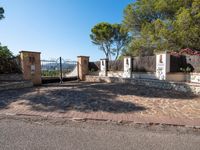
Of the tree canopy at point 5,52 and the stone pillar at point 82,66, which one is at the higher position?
the tree canopy at point 5,52

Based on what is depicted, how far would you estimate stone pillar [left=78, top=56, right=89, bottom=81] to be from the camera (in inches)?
520

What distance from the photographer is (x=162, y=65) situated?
9.98m

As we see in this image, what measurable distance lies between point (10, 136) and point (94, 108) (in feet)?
7.89

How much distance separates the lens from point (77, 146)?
286 centimetres

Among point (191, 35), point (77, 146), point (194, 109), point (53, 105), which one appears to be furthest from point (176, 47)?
point (77, 146)

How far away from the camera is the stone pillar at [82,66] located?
43.3 feet

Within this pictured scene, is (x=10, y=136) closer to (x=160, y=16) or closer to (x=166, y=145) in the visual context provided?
(x=166, y=145)

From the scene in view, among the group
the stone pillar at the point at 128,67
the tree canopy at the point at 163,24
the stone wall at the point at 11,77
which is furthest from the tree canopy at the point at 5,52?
→ the tree canopy at the point at 163,24

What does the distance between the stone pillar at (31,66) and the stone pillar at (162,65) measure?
280 inches

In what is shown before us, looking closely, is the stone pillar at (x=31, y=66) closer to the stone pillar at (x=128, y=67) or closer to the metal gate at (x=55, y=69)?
the metal gate at (x=55, y=69)

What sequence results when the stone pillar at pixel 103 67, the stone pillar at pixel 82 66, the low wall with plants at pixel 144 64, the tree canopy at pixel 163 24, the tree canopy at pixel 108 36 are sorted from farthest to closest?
the tree canopy at pixel 108 36
the stone pillar at pixel 103 67
the stone pillar at pixel 82 66
the tree canopy at pixel 163 24
the low wall with plants at pixel 144 64

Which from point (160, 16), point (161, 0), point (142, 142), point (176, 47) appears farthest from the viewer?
point (160, 16)

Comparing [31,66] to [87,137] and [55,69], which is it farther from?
[87,137]

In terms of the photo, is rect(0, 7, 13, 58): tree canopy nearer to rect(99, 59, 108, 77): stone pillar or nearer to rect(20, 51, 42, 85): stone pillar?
rect(20, 51, 42, 85): stone pillar
